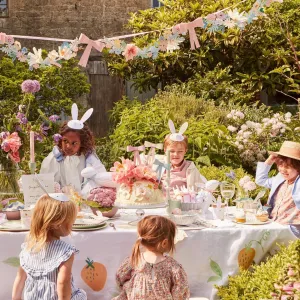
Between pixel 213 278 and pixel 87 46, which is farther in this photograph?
pixel 87 46

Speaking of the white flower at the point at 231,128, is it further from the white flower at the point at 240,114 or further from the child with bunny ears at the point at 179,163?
the child with bunny ears at the point at 179,163

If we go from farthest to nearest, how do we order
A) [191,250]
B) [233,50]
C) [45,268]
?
[233,50]
[191,250]
[45,268]

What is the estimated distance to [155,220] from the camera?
344cm

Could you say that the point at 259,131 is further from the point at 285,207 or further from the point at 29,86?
the point at 29,86

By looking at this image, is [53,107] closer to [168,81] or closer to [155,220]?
[168,81]

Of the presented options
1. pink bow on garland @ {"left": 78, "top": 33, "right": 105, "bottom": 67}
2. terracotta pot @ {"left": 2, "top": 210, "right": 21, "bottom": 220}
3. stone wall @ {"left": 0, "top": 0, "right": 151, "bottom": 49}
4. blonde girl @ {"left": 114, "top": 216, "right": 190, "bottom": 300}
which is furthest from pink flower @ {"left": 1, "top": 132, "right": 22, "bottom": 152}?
stone wall @ {"left": 0, "top": 0, "right": 151, "bottom": 49}

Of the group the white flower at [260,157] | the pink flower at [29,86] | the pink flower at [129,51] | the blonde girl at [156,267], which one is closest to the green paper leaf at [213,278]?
the blonde girl at [156,267]

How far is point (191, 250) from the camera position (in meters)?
3.99

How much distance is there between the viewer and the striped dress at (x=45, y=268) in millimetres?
3297

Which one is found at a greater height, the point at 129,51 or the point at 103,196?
the point at 129,51

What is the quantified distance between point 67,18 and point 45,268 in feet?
31.5

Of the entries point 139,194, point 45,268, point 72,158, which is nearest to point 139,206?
point 139,194

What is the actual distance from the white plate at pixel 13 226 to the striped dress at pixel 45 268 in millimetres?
572

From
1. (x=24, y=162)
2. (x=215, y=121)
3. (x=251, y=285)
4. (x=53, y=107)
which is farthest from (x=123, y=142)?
(x=251, y=285)
